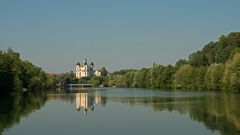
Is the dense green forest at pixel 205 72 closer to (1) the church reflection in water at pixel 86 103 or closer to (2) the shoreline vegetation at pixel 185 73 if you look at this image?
(2) the shoreline vegetation at pixel 185 73

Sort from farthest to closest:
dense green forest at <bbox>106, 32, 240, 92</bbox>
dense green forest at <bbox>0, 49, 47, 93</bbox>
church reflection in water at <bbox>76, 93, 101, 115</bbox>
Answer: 1. dense green forest at <bbox>106, 32, 240, 92</bbox>
2. dense green forest at <bbox>0, 49, 47, 93</bbox>
3. church reflection in water at <bbox>76, 93, 101, 115</bbox>

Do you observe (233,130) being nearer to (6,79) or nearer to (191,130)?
(191,130)

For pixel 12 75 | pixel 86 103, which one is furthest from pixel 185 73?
pixel 86 103

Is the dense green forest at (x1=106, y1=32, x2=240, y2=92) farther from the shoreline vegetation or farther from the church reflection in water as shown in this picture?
the church reflection in water

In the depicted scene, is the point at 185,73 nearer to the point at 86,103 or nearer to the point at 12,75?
the point at 12,75

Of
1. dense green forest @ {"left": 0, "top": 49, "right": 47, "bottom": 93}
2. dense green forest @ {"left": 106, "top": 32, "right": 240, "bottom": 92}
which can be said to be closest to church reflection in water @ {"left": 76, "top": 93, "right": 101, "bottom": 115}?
dense green forest @ {"left": 0, "top": 49, "right": 47, "bottom": 93}

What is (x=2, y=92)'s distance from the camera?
79.2 metres

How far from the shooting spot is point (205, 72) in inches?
3996

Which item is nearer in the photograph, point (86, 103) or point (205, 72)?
point (86, 103)

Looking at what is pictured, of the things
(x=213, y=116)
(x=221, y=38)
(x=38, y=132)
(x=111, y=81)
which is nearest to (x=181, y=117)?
(x=213, y=116)

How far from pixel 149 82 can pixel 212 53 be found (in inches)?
938

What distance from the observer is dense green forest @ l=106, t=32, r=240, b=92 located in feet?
272

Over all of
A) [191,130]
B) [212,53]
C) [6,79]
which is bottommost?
[191,130]

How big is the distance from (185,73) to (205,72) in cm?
990
